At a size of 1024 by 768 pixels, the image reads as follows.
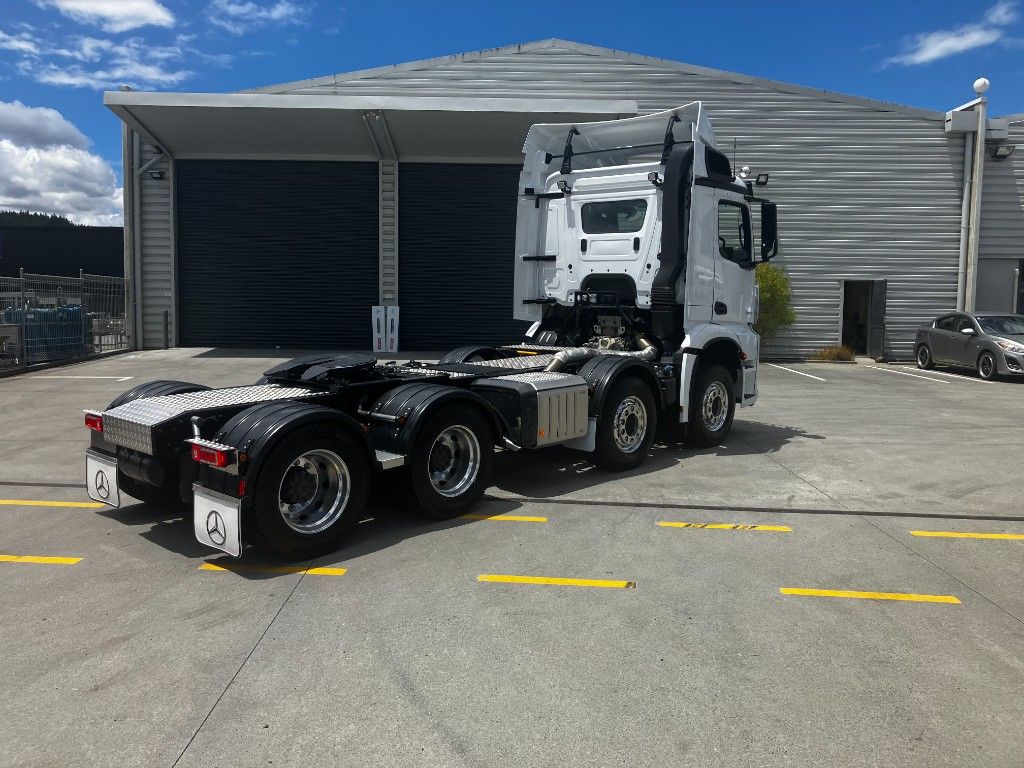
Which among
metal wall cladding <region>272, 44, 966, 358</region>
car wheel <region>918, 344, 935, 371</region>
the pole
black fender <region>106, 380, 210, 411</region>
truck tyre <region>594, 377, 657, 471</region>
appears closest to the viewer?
black fender <region>106, 380, 210, 411</region>

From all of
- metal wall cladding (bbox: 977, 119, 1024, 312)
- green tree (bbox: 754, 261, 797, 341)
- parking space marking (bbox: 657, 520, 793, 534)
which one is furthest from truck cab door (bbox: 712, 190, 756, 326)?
metal wall cladding (bbox: 977, 119, 1024, 312)

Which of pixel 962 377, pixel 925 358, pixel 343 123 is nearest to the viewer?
pixel 962 377

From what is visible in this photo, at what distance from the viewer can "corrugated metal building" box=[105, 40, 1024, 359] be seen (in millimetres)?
22547

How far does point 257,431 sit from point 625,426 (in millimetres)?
4236

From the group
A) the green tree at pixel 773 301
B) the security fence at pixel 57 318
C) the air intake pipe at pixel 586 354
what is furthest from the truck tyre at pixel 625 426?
the green tree at pixel 773 301

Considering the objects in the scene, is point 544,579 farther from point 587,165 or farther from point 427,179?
point 427,179

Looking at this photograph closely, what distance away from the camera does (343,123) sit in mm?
20359

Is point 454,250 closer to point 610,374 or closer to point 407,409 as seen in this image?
point 610,374

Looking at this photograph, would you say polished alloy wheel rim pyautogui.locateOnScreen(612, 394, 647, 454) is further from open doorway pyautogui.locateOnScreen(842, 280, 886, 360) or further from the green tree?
open doorway pyautogui.locateOnScreen(842, 280, 886, 360)

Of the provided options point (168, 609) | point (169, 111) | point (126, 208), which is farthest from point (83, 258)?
point (168, 609)

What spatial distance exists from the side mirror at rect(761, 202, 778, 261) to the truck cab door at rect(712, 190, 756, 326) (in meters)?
0.30

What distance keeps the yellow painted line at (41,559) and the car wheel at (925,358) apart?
20.2m

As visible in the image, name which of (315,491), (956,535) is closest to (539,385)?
(315,491)

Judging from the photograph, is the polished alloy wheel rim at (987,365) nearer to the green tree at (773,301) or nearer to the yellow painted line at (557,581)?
the green tree at (773,301)
